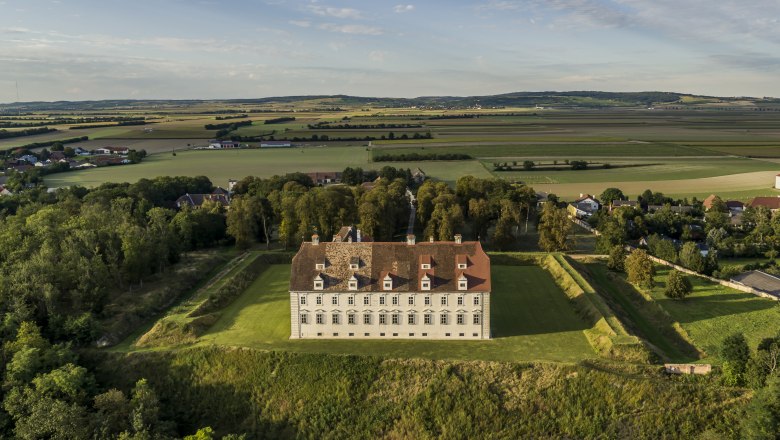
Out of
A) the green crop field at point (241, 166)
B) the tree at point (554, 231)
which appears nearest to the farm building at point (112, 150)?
the green crop field at point (241, 166)

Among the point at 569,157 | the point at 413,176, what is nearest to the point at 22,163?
A: the point at 413,176

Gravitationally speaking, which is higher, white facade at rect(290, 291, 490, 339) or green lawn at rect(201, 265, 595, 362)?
white facade at rect(290, 291, 490, 339)

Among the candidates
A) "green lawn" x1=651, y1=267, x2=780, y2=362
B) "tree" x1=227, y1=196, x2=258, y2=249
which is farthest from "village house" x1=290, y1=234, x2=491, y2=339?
"tree" x1=227, y1=196, x2=258, y2=249

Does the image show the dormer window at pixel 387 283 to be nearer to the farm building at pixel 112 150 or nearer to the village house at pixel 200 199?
the village house at pixel 200 199

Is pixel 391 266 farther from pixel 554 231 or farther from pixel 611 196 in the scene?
pixel 611 196

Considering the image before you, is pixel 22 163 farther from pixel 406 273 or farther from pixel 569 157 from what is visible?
pixel 569 157

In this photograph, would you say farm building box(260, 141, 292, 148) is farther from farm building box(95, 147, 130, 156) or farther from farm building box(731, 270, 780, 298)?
farm building box(731, 270, 780, 298)
